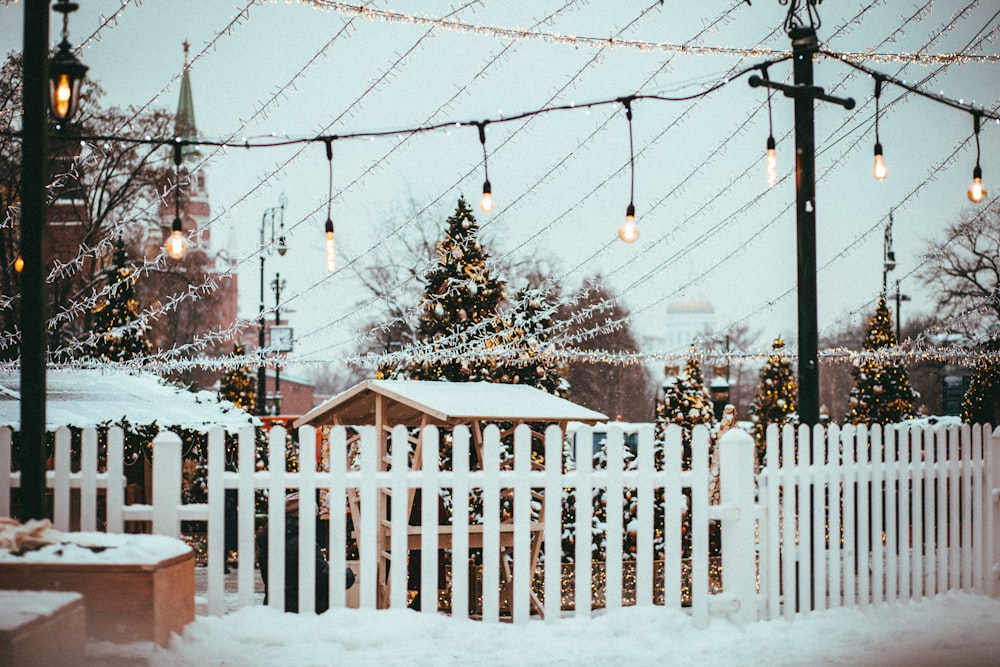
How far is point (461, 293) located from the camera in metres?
20.4

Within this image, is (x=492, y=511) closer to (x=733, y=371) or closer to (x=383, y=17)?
(x=383, y=17)

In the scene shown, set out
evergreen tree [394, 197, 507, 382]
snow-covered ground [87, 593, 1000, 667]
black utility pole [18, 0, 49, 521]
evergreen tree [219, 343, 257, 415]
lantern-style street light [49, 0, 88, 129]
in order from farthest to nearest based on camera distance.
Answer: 1. evergreen tree [219, 343, 257, 415]
2. evergreen tree [394, 197, 507, 382]
3. lantern-style street light [49, 0, 88, 129]
4. black utility pole [18, 0, 49, 521]
5. snow-covered ground [87, 593, 1000, 667]

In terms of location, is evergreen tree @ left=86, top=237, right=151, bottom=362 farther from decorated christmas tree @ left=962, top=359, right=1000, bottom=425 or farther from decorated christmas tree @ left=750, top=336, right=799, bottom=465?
decorated christmas tree @ left=750, top=336, right=799, bottom=465

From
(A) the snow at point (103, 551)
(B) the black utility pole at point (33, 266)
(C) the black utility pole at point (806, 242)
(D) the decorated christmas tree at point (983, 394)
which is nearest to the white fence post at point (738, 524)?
(C) the black utility pole at point (806, 242)

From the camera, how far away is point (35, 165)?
18.7 ft

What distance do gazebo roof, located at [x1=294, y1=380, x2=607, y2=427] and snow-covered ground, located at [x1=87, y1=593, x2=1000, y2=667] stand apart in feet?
7.99

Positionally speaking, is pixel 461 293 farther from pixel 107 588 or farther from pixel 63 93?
pixel 107 588

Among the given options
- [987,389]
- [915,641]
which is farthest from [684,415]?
[915,641]

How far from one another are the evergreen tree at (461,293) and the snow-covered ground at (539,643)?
13667mm

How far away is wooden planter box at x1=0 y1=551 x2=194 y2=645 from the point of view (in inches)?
198

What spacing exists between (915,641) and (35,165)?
6.25 metres

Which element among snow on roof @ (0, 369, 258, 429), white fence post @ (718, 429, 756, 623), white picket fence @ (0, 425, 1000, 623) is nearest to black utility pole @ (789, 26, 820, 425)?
white picket fence @ (0, 425, 1000, 623)

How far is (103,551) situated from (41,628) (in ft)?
3.36

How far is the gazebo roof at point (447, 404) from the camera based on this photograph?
8.46 meters
